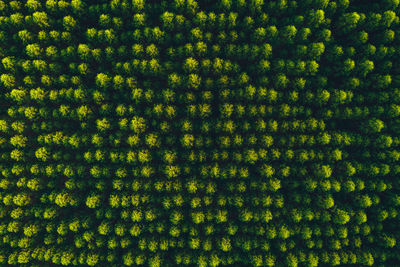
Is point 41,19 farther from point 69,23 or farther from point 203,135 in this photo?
point 203,135

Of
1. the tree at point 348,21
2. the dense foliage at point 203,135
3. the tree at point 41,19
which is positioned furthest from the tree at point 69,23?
the tree at point 348,21

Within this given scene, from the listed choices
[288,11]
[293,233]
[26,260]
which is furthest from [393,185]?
[26,260]

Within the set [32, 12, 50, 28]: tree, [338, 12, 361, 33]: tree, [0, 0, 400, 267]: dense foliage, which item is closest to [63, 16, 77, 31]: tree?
[0, 0, 400, 267]: dense foliage

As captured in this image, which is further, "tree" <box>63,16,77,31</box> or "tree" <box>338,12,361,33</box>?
"tree" <box>63,16,77,31</box>

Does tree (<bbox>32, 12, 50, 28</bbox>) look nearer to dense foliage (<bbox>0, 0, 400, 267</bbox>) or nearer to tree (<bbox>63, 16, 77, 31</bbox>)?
dense foliage (<bbox>0, 0, 400, 267</bbox>)

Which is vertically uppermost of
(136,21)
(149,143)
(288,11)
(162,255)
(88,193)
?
(288,11)

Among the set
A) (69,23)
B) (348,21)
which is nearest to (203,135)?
(69,23)

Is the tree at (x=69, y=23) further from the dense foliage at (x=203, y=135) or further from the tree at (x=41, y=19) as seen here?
the tree at (x=41, y=19)

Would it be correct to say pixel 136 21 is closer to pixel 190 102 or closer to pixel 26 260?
pixel 190 102
